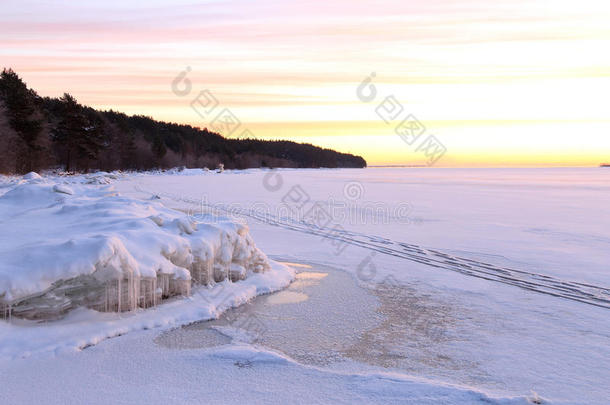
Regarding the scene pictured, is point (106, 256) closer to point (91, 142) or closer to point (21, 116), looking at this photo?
point (21, 116)

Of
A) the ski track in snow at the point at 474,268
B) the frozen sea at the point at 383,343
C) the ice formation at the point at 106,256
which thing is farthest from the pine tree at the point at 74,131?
the frozen sea at the point at 383,343

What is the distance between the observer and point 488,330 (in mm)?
5730

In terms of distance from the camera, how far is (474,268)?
902 cm

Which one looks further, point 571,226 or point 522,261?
point 571,226

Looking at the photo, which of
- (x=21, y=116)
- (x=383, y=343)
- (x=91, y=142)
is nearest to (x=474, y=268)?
(x=383, y=343)

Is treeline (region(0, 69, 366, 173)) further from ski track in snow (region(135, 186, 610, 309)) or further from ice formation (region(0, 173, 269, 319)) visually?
ice formation (region(0, 173, 269, 319))

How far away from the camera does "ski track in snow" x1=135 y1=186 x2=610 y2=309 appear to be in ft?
23.7

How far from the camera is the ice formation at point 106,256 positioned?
5.32 m

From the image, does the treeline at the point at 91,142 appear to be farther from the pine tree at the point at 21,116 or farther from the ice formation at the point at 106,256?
the ice formation at the point at 106,256

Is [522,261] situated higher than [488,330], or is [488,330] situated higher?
[522,261]

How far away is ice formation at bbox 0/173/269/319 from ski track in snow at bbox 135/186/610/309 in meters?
3.76

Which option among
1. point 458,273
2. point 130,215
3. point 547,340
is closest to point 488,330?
point 547,340

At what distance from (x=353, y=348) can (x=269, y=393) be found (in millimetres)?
1396

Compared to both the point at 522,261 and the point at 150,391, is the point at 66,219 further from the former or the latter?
the point at 522,261
